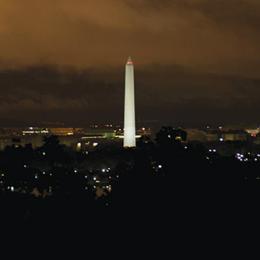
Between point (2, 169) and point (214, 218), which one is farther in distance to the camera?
point (2, 169)

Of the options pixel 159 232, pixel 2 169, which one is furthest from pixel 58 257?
pixel 2 169

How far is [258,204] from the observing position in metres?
18.6

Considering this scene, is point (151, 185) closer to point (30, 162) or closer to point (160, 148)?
point (160, 148)

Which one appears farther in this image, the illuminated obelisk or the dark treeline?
the illuminated obelisk

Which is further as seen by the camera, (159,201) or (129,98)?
(129,98)

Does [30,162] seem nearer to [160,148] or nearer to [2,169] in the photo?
[2,169]

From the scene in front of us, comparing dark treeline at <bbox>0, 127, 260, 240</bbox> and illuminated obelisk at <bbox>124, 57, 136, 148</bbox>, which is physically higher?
illuminated obelisk at <bbox>124, 57, 136, 148</bbox>

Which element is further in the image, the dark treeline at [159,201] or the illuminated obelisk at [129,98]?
the illuminated obelisk at [129,98]

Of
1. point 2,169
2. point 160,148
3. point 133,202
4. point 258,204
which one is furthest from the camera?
point 2,169

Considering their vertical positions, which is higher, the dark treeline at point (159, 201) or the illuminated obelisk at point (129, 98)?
the illuminated obelisk at point (129, 98)

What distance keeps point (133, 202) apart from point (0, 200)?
660cm

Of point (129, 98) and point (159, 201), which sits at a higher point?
point (129, 98)

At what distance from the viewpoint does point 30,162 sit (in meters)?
47.8

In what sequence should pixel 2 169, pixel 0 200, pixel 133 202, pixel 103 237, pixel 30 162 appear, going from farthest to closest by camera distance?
pixel 30 162 → pixel 2 169 → pixel 0 200 → pixel 133 202 → pixel 103 237
